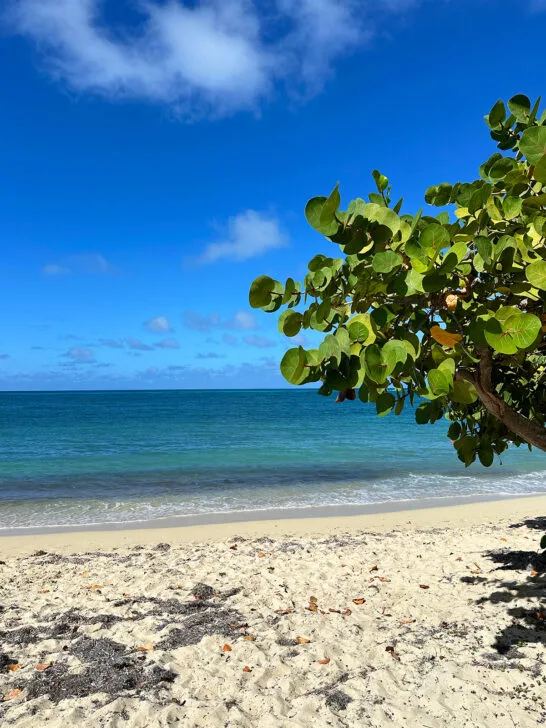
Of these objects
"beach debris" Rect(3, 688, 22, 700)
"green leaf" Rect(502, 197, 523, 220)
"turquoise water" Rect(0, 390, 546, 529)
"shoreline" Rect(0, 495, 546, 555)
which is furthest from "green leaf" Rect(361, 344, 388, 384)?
"turquoise water" Rect(0, 390, 546, 529)

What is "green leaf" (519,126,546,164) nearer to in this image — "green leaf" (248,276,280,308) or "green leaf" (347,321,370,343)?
"green leaf" (347,321,370,343)

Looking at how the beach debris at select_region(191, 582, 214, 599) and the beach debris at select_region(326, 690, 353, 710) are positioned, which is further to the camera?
the beach debris at select_region(191, 582, 214, 599)

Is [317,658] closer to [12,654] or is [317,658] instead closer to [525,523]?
[12,654]

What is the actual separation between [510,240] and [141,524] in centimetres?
1009

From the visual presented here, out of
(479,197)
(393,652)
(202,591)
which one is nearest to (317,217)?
(479,197)

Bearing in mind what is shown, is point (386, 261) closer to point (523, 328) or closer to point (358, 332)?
point (358, 332)

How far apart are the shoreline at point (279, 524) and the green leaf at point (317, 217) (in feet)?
26.4

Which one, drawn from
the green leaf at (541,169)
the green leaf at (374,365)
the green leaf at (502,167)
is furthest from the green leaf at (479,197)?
the green leaf at (374,365)

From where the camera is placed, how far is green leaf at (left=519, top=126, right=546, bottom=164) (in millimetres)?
1855

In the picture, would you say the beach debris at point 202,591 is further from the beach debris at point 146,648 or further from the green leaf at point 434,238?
the green leaf at point 434,238

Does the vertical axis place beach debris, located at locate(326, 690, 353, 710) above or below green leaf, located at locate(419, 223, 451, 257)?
below

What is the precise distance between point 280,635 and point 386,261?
3636 mm

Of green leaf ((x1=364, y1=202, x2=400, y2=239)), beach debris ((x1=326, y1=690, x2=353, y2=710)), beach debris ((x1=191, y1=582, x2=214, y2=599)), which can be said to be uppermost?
green leaf ((x1=364, y1=202, x2=400, y2=239))

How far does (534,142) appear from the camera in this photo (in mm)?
1872
